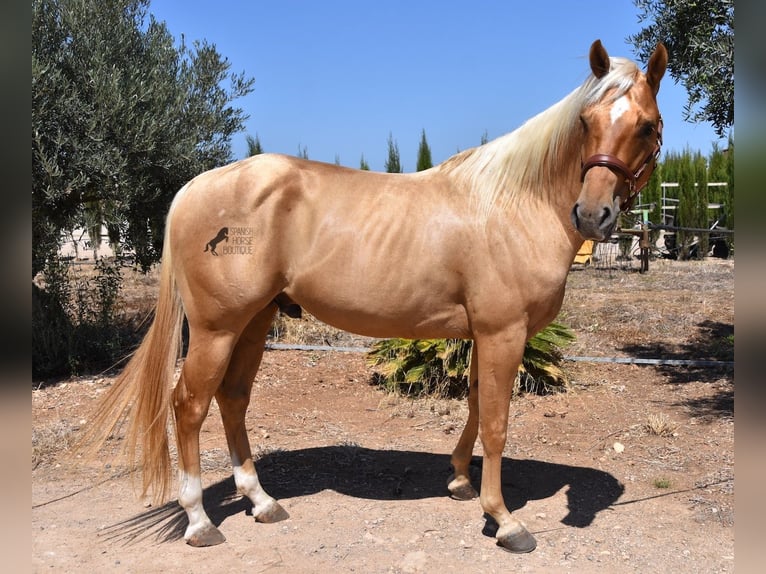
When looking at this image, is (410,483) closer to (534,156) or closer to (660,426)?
(660,426)

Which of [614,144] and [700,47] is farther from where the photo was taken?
[700,47]

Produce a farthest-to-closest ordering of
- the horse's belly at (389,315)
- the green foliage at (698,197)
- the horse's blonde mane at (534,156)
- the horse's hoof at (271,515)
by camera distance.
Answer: the green foliage at (698,197) < the horse's hoof at (271,515) < the horse's belly at (389,315) < the horse's blonde mane at (534,156)

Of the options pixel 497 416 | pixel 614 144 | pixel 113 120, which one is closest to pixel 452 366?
pixel 497 416

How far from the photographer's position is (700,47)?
15.7 feet

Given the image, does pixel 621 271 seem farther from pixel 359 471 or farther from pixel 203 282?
pixel 203 282

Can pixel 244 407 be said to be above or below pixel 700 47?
below

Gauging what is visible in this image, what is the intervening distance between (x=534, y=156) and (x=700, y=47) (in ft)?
8.90

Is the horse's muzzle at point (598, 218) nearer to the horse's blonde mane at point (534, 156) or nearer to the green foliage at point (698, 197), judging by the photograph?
the horse's blonde mane at point (534, 156)

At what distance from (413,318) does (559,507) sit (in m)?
1.52

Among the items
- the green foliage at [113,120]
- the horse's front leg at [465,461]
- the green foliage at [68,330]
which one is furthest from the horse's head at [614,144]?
the green foliage at [68,330]

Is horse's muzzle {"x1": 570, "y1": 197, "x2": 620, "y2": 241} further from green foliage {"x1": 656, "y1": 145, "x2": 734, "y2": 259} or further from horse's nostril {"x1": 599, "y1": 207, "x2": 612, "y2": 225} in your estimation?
green foliage {"x1": 656, "y1": 145, "x2": 734, "y2": 259}

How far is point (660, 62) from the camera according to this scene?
2.77 metres

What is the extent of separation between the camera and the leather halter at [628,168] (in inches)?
107

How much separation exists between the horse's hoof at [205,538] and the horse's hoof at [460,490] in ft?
4.56
